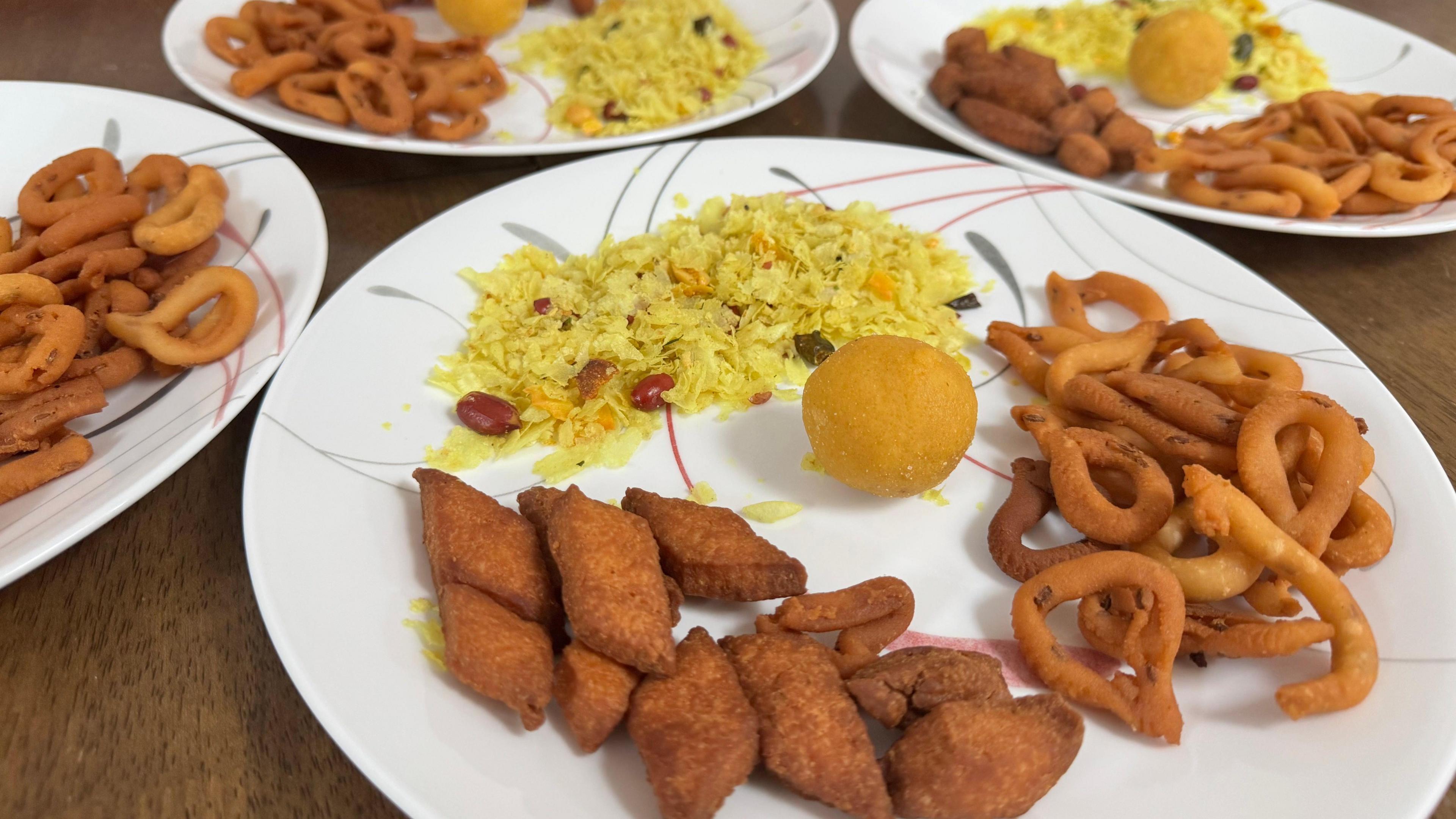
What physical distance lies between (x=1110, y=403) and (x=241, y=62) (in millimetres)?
2134

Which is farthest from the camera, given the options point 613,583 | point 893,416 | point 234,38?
point 234,38

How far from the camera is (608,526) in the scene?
3.79ft

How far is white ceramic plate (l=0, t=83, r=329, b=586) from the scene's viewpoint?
122 centimetres

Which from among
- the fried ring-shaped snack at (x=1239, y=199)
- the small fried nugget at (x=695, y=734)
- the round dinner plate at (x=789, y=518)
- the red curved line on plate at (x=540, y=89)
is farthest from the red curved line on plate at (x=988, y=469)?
the red curved line on plate at (x=540, y=89)

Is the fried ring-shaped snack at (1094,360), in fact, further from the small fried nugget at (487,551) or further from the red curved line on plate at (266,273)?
the red curved line on plate at (266,273)

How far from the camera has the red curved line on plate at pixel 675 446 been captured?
4.69ft

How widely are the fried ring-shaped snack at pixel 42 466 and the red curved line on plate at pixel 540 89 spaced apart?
1216 millimetres

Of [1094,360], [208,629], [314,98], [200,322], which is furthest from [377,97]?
[1094,360]

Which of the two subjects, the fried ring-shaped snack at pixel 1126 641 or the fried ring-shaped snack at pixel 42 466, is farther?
the fried ring-shaped snack at pixel 42 466

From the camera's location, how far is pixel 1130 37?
2.66m

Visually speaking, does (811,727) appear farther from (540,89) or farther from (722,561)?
(540,89)

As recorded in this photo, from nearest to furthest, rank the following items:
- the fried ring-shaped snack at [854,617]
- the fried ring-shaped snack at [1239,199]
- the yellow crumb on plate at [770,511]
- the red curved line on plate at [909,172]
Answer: the fried ring-shaped snack at [854,617] < the yellow crumb on plate at [770,511] < the fried ring-shaped snack at [1239,199] < the red curved line on plate at [909,172]

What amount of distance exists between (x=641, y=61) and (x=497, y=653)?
1.79 metres

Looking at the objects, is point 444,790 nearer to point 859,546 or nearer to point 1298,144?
point 859,546
